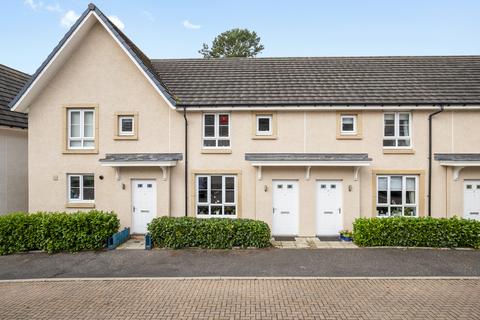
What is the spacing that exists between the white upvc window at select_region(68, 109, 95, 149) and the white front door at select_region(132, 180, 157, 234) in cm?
285

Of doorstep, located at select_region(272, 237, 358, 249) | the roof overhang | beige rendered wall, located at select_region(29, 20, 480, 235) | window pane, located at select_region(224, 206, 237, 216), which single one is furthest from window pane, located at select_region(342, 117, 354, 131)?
the roof overhang

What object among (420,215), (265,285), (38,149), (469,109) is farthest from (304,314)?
(38,149)

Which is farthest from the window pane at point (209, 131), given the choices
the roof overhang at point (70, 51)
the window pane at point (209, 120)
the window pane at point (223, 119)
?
the roof overhang at point (70, 51)

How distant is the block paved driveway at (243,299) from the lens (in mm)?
6156

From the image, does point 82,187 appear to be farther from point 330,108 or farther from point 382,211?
point 382,211

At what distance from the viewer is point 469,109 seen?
12.3m

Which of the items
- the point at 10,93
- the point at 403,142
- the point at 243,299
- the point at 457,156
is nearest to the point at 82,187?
the point at 10,93

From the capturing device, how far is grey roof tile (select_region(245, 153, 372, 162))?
11.7 meters

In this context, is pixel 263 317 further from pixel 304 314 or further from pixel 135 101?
pixel 135 101

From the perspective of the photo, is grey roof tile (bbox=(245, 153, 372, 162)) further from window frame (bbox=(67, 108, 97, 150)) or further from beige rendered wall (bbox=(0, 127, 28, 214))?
beige rendered wall (bbox=(0, 127, 28, 214))

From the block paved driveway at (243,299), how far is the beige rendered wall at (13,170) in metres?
7.39

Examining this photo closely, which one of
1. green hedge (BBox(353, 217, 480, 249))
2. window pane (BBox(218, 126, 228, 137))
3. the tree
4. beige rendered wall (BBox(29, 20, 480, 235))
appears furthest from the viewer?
the tree

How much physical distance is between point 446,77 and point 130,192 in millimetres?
16115

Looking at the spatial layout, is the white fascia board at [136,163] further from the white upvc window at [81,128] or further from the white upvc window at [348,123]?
the white upvc window at [348,123]
